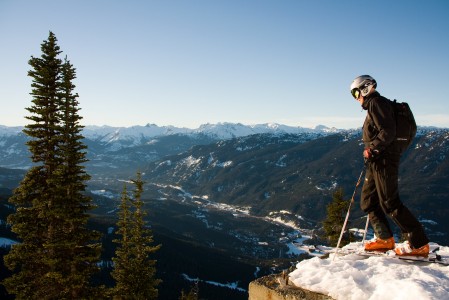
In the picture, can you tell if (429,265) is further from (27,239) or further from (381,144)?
(27,239)

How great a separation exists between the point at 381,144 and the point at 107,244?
21171 cm

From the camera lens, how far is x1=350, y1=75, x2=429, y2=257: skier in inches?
245

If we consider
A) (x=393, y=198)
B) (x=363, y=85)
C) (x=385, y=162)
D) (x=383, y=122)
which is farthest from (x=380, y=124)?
(x=393, y=198)

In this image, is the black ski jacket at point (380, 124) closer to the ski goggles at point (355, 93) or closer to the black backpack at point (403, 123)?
the black backpack at point (403, 123)

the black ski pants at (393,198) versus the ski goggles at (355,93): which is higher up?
the ski goggles at (355,93)

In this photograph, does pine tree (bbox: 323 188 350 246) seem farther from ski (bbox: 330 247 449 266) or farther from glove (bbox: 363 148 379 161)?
glove (bbox: 363 148 379 161)

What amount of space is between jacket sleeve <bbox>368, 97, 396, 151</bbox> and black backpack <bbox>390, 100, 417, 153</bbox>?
0.74 feet

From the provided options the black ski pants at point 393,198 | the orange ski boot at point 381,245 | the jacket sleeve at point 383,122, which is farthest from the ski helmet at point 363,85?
the orange ski boot at point 381,245

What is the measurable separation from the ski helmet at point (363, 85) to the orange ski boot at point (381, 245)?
2.95 metres

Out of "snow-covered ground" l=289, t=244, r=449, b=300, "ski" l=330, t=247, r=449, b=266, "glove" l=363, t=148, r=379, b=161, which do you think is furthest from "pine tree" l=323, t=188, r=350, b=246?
"snow-covered ground" l=289, t=244, r=449, b=300

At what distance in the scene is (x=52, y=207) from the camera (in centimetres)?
1806

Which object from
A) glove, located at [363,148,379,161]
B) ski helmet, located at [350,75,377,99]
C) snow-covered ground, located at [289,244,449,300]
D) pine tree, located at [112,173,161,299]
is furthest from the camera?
pine tree, located at [112,173,161,299]

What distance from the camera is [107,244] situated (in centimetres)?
19850

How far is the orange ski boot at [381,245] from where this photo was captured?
691cm
